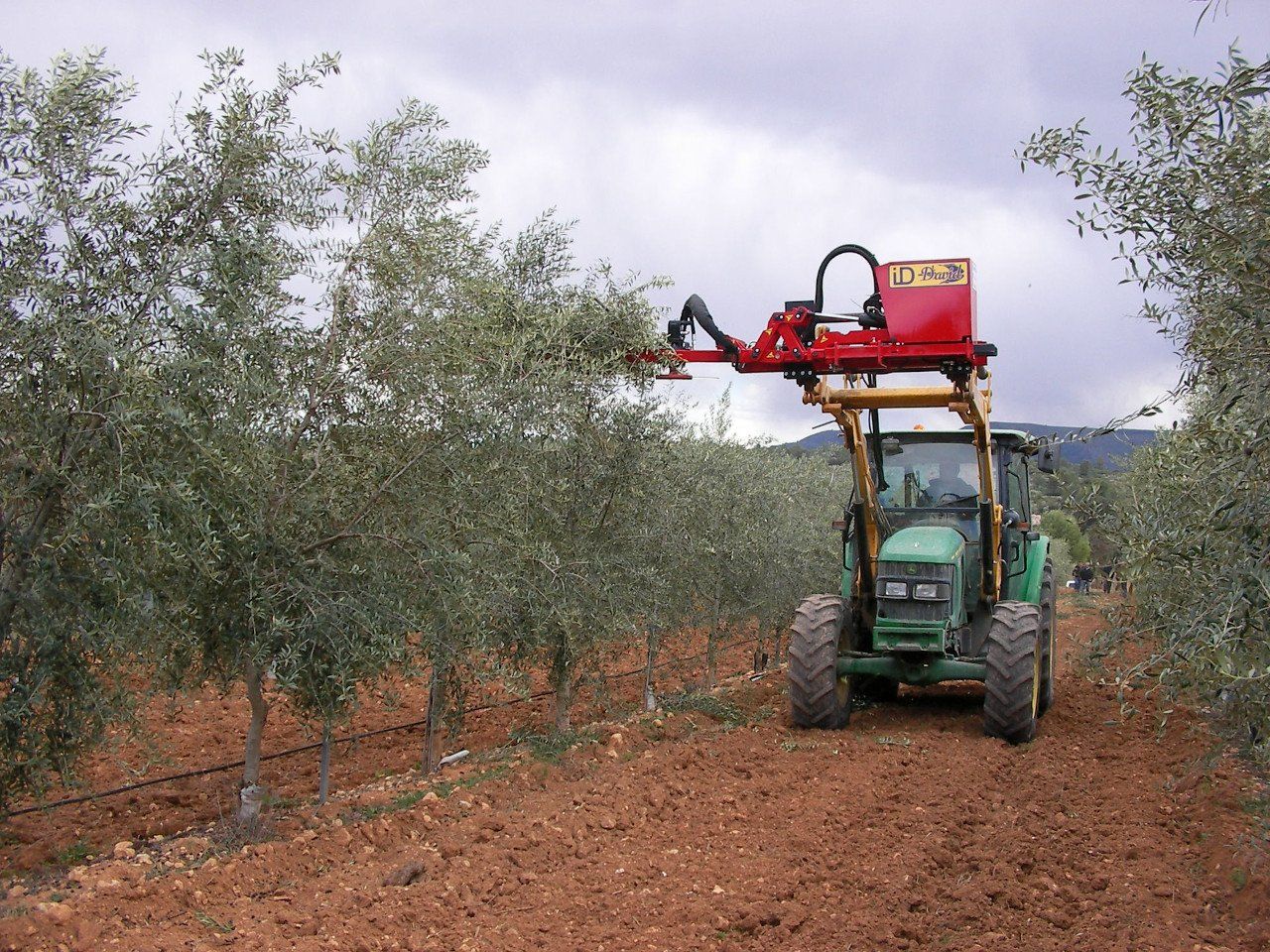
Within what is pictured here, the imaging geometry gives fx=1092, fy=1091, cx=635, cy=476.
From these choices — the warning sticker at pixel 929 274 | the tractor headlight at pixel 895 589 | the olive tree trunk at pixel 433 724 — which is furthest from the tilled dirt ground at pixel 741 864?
the warning sticker at pixel 929 274

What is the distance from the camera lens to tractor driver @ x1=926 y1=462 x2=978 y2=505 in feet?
37.9

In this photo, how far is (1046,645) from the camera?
37.9 feet

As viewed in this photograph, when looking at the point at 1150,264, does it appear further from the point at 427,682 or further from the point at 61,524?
the point at 427,682

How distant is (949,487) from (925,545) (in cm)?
130

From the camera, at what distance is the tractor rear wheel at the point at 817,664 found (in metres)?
10.4

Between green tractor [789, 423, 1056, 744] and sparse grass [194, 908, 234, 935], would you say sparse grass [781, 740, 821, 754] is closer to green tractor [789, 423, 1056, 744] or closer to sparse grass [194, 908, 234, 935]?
green tractor [789, 423, 1056, 744]

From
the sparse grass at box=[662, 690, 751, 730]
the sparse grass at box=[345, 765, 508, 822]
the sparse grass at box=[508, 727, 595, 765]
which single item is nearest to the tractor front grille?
the sparse grass at box=[662, 690, 751, 730]

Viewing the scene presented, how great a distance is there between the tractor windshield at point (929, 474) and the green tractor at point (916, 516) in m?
0.01

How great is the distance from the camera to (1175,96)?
4250 mm

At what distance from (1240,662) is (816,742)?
6873 millimetres

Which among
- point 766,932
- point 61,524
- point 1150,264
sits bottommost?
point 766,932

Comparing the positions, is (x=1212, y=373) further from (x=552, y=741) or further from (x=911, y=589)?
(x=552, y=741)

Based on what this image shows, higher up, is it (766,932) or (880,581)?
(880,581)

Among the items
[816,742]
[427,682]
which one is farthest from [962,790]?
[427,682]
